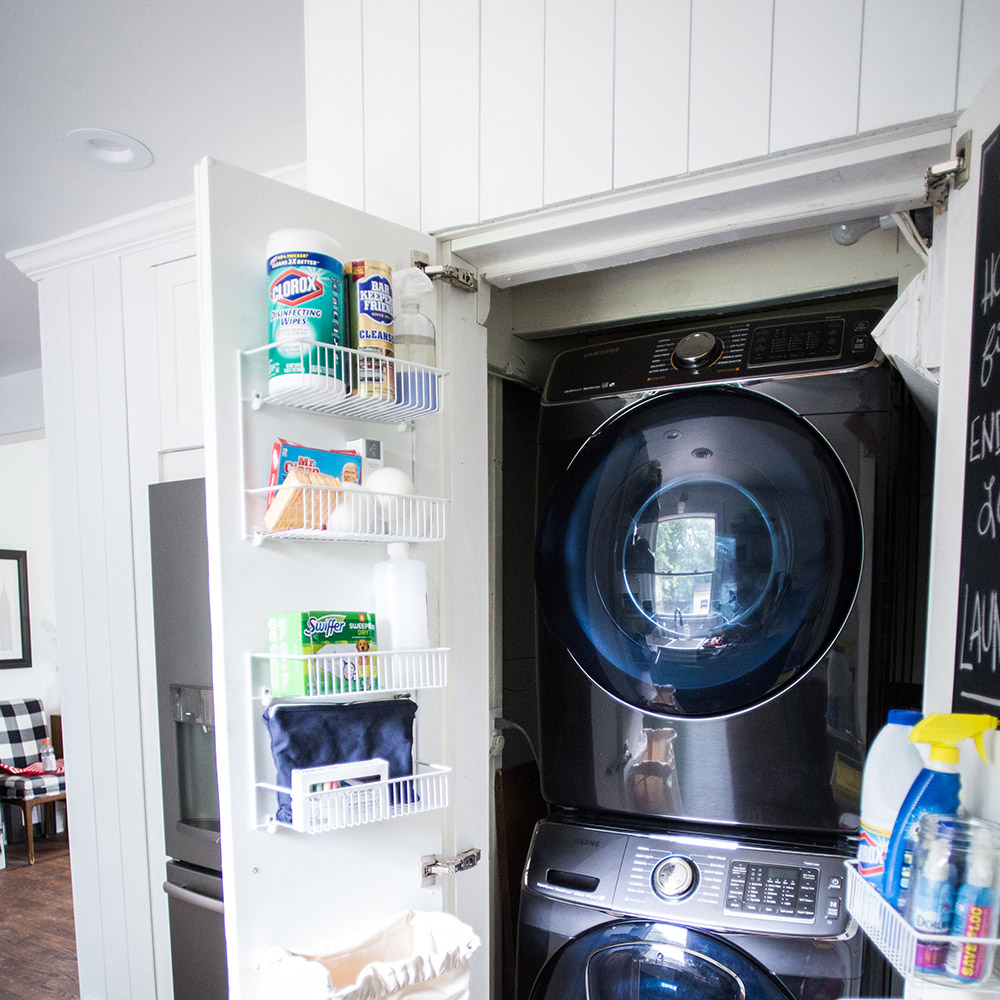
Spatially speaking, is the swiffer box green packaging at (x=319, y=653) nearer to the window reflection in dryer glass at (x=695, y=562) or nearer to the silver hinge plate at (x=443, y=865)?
the silver hinge plate at (x=443, y=865)

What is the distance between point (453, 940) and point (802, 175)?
1317 millimetres

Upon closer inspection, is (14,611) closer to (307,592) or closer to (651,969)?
(307,592)

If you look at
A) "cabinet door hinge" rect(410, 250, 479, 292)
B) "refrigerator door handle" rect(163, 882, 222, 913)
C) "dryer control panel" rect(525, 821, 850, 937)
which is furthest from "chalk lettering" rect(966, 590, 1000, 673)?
"refrigerator door handle" rect(163, 882, 222, 913)

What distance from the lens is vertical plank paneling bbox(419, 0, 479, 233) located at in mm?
1491

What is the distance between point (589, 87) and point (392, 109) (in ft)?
1.37

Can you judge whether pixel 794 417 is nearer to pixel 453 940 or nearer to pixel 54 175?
pixel 453 940

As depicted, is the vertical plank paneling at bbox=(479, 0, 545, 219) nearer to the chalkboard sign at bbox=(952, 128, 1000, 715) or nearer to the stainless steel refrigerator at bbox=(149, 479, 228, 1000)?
the chalkboard sign at bbox=(952, 128, 1000, 715)

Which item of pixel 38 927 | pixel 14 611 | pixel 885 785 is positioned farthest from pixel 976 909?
pixel 14 611

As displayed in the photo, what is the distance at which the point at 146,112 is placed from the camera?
6.89 feet

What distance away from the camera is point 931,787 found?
85 cm

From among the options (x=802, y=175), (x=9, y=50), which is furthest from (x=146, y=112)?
(x=802, y=175)

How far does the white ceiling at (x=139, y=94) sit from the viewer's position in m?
1.75

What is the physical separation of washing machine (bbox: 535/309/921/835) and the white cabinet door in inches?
9.7

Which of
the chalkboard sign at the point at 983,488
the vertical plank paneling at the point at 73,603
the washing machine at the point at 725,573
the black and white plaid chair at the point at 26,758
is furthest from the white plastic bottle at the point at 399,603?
the black and white plaid chair at the point at 26,758
